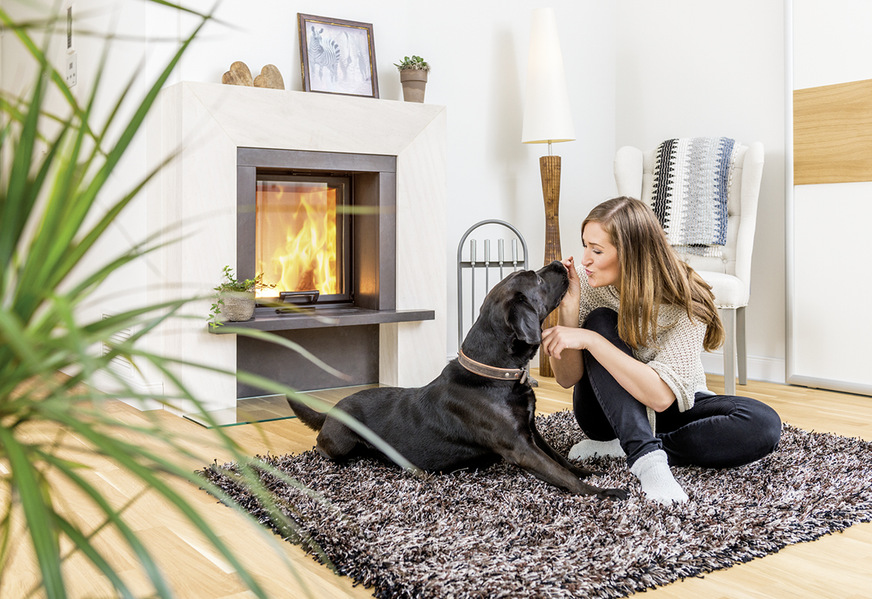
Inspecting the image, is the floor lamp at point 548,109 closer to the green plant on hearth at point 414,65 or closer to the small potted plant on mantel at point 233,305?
the green plant on hearth at point 414,65

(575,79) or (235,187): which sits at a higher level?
(575,79)

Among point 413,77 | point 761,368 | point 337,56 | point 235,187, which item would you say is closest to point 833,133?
point 761,368

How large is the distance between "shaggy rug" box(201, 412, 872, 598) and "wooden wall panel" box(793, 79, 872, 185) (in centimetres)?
167

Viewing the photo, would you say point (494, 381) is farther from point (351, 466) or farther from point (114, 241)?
point (114, 241)

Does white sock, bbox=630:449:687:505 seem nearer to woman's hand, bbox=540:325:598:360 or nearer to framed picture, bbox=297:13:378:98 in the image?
woman's hand, bbox=540:325:598:360

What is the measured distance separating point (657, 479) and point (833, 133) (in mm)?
2386

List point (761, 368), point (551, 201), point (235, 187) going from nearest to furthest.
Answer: point (235, 187) → point (761, 368) → point (551, 201)

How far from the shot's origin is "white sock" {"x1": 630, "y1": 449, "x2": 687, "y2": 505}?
1.96 metres

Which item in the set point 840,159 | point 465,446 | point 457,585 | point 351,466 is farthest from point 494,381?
point 840,159

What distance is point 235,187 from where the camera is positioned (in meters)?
3.27

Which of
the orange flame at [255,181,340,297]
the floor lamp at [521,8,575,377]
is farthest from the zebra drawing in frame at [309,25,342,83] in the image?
the floor lamp at [521,8,575,377]

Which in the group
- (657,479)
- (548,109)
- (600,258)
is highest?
(548,109)

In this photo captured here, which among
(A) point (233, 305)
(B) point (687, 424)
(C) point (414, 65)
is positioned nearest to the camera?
(B) point (687, 424)

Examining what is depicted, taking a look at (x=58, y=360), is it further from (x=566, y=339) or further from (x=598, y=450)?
(x=598, y=450)
